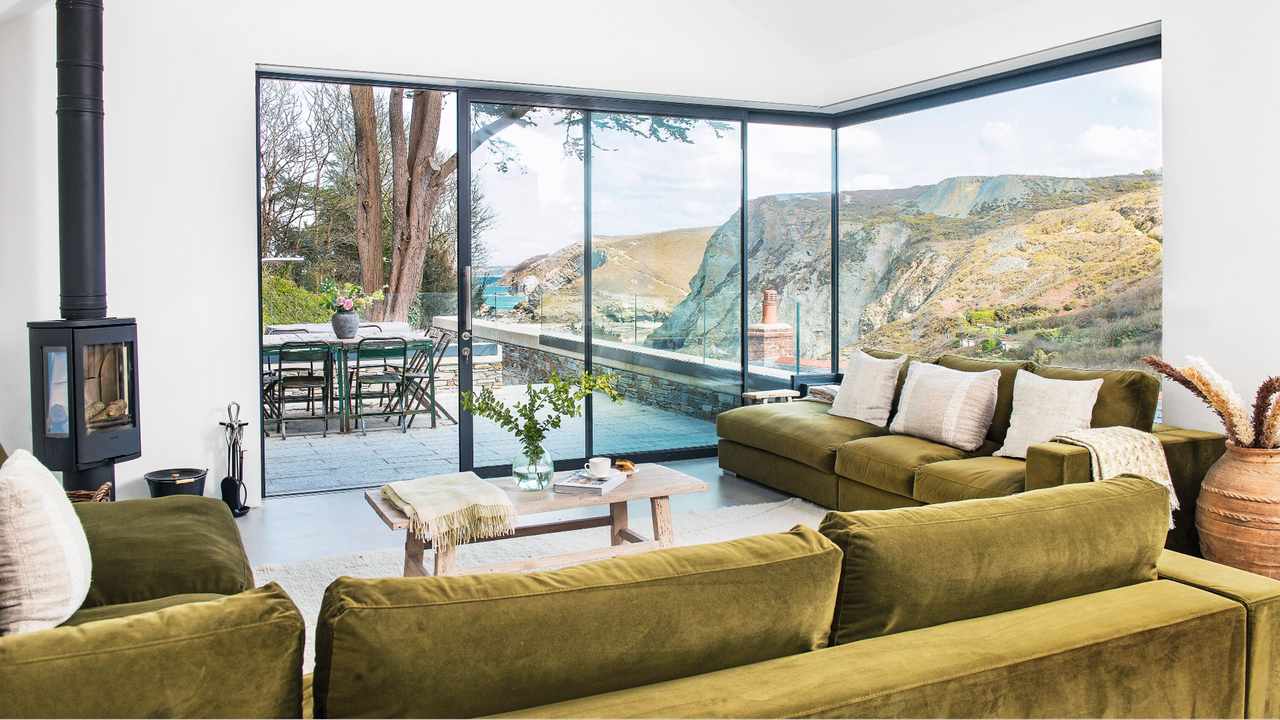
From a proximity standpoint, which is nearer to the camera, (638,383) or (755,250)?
(638,383)

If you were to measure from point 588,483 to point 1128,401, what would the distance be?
237 centimetres

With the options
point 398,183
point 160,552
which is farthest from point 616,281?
point 160,552

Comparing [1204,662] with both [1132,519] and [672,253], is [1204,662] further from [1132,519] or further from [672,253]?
[672,253]

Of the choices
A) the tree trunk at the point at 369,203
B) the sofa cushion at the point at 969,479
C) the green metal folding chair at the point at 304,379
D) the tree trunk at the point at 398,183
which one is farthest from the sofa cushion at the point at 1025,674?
the tree trunk at the point at 369,203

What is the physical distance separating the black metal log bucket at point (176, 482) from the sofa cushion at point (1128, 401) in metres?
4.21

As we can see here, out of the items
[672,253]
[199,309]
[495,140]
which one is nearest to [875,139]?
[672,253]

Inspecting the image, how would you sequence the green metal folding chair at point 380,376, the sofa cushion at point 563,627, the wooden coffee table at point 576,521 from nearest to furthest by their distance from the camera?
the sofa cushion at point 563,627, the wooden coffee table at point 576,521, the green metal folding chair at point 380,376

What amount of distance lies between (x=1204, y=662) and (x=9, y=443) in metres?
4.97

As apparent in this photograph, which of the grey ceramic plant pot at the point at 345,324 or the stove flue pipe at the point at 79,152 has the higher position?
the stove flue pipe at the point at 79,152

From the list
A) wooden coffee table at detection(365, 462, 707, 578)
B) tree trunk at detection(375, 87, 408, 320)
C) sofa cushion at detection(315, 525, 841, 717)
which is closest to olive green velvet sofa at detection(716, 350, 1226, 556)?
wooden coffee table at detection(365, 462, 707, 578)

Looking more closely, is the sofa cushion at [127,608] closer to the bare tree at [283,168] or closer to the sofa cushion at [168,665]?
the sofa cushion at [168,665]

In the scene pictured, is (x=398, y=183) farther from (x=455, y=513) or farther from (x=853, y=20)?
(x=455, y=513)

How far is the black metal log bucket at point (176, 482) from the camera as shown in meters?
4.28

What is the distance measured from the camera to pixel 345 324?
7.23 meters
